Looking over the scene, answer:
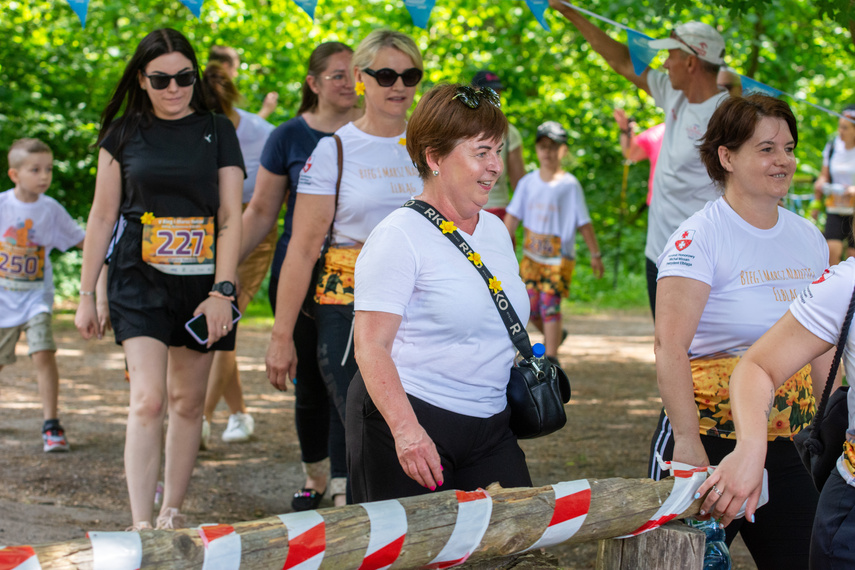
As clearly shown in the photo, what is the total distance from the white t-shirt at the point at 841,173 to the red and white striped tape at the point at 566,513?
946cm

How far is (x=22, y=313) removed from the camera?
631cm

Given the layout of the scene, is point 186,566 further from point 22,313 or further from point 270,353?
point 22,313

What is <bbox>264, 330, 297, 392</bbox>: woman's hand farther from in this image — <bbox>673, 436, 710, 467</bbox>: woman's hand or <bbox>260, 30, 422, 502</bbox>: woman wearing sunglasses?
<bbox>673, 436, 710, 467</bbox>: woman's hand

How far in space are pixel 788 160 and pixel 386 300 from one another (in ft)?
4.58

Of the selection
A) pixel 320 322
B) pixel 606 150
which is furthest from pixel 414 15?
pixel 606 150

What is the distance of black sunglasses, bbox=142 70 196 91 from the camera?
406 cm

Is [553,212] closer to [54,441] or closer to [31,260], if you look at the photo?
[31,260]

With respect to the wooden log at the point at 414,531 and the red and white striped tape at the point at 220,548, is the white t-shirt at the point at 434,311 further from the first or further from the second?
the red and white striped tape at the point at 220,548

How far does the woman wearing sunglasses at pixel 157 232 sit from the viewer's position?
4.00 m

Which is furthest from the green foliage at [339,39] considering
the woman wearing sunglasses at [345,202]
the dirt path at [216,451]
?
the woman wearing sunglasses at [345,202]

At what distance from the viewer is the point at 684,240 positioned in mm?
2941

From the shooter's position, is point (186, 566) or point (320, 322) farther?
point (320, 322)

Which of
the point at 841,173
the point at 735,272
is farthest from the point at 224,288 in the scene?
the point at 841,173

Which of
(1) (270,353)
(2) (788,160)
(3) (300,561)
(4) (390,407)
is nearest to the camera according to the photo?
(3) (300,561)
